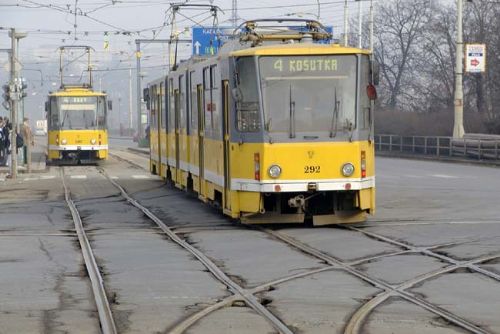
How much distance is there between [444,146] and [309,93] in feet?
119

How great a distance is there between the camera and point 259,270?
1328cm

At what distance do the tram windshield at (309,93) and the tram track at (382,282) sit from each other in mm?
1879

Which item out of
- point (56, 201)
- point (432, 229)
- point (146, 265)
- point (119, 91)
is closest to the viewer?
point (146, 265)

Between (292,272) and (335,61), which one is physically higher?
(335,61)

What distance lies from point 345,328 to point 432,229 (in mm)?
8738

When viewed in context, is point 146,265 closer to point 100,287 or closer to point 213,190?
point 100,287

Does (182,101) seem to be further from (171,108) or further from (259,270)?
(259,270)

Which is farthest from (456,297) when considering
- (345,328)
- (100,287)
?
(100,287)

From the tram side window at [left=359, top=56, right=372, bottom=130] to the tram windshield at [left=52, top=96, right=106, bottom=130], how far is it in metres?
28.9

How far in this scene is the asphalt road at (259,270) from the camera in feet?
32.5

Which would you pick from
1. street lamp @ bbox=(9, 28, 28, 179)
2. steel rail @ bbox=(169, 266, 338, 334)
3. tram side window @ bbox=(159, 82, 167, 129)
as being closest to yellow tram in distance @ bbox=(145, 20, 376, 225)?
steel rail @ bbox=(169, 266, 338, 334)

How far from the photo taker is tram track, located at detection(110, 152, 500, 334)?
9.66 meters

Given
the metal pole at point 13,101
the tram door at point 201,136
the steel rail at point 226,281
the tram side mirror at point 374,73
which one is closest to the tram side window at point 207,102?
the tram door at point 201,136

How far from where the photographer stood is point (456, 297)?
11094 mm
